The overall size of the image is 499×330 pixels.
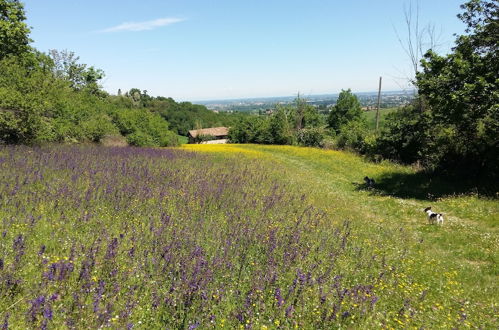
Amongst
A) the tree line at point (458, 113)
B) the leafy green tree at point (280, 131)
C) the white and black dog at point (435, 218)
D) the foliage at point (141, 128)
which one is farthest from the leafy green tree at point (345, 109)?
the white and black dog at point (435, 218)

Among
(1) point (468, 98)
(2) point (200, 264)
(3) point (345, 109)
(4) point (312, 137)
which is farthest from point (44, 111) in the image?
(3) point (345, 109)

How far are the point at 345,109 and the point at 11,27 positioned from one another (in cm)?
6655

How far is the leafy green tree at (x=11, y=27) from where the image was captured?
23.6m

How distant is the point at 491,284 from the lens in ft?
21.9

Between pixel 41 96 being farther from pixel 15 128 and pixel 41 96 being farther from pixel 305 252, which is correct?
pixel 305 252

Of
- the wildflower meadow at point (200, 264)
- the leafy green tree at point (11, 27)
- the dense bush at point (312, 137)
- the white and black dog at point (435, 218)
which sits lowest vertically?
the dense bush at point (312, 137)

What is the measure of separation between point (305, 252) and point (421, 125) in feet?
81.2

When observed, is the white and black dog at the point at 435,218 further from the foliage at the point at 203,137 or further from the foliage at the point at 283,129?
the foliage at the point at 203,137

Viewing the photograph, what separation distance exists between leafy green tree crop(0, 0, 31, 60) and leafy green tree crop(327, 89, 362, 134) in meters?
62.5

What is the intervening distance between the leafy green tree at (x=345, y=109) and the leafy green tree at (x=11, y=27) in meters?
62.5

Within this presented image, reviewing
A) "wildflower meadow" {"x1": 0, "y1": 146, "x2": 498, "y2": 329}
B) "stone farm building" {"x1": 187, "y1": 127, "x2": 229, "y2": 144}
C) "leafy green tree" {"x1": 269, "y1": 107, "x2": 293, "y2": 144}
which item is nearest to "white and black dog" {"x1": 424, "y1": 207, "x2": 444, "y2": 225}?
"wildflower meadow" {"x1": 0, "y1": 146, "x2": 498, "y2": 329}

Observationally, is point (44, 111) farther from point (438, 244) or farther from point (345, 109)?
point (345, 109)

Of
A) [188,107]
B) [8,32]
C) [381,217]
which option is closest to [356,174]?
[381,217]

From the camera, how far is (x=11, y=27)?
2412 centimetres
